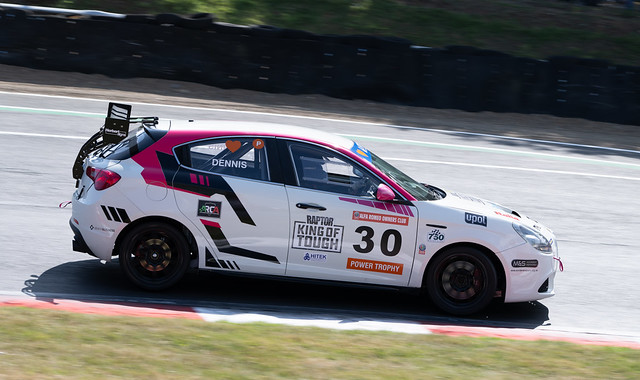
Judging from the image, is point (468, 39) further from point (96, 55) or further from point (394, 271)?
point (394, 271)

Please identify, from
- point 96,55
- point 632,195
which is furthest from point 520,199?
point 96,55

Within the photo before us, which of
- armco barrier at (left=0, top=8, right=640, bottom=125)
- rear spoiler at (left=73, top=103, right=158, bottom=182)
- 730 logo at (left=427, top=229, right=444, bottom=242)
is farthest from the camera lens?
armco barrier at (left=0, top=8, right=640, bottom=125)

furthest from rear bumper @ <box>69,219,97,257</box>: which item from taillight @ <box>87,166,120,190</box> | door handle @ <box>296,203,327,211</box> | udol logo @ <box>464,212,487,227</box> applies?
udol logo @ <box>464,212,487,227</box>

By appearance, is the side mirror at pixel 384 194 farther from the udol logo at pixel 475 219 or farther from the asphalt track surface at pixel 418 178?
the asphalt track surface at pixel 418 178

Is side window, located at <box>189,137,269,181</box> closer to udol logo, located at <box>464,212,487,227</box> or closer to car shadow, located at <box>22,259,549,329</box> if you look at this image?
car shadow, located at <box>22,259,549,329</box>

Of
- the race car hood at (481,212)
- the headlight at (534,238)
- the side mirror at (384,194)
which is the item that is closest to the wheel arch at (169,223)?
the side mirror at (384,194)

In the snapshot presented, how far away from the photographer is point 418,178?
42.9 ft

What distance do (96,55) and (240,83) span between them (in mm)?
3328

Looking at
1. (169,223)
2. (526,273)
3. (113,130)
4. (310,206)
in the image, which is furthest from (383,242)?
(113,130)

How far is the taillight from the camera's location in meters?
7.31

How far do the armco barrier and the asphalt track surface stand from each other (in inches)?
80.2

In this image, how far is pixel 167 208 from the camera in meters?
7.25

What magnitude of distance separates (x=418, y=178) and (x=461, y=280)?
565 cm

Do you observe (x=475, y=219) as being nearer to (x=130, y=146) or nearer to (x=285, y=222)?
(x=285, y=222)
